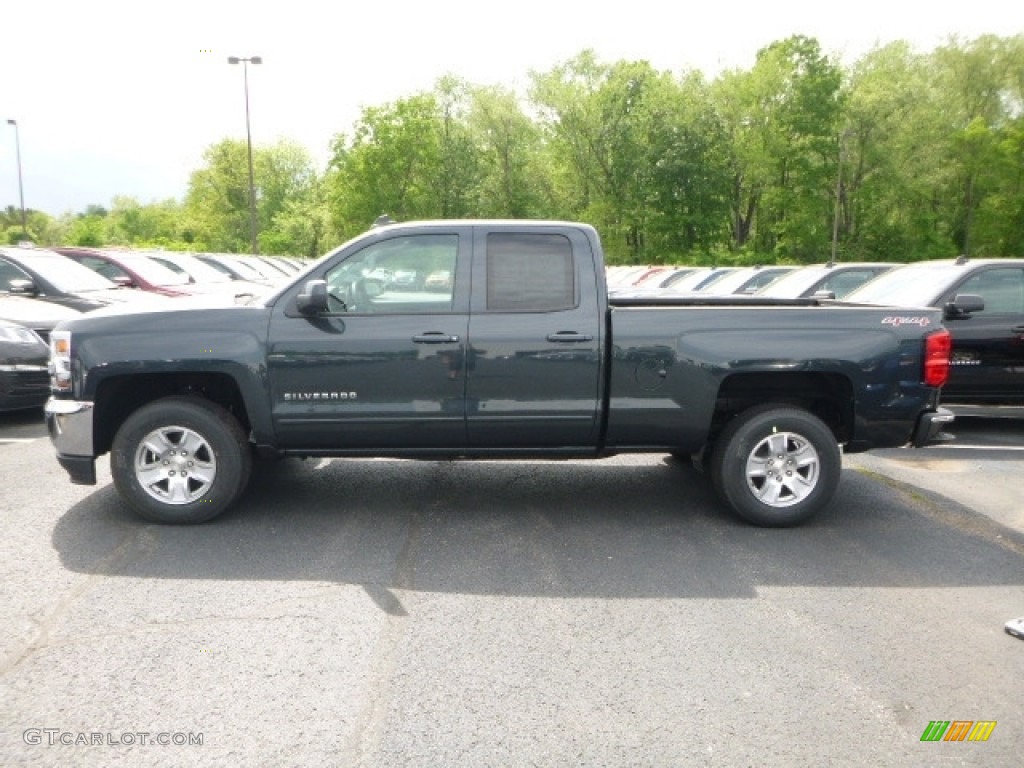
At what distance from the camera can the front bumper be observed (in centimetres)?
571

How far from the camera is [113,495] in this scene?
659cm

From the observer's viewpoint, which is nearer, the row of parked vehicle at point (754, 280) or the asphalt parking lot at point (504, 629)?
the asphalt parking lot at point (504, 629)

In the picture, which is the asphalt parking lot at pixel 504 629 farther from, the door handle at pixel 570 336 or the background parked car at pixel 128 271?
the background parked car at pixel 128 271

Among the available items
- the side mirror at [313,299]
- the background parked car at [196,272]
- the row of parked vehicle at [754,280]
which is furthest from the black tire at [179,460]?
the background parked car at [196,272]

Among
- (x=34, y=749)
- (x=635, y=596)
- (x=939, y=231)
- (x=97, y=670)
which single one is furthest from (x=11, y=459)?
(x=939, y=231)

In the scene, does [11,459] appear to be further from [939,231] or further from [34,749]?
[939,231]

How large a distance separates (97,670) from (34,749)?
0.62m

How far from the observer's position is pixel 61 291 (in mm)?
11914

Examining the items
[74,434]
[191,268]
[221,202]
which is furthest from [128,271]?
[221,202]

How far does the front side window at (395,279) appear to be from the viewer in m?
5.82

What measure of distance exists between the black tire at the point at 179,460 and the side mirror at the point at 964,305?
6657 millimetres

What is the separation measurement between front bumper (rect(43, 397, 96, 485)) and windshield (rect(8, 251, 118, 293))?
6.98 metres

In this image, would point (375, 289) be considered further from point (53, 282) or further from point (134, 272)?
point (134, 272)

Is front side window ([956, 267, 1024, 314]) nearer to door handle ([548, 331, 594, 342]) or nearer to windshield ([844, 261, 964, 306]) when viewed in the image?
windshield ([844, 261, 964, 306])
